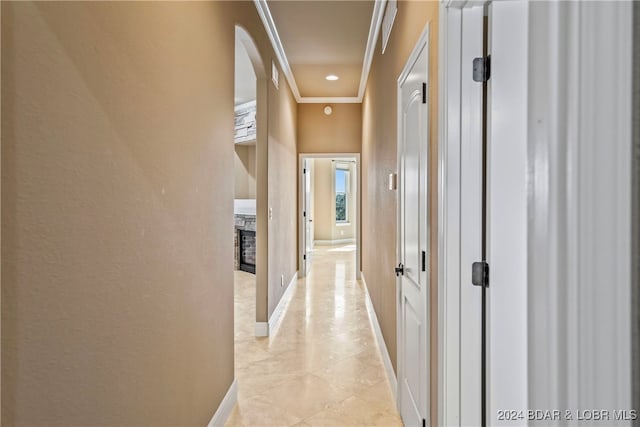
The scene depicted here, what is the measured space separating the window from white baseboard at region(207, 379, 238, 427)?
8974mm

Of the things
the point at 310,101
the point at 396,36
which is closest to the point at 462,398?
the point at 396,36

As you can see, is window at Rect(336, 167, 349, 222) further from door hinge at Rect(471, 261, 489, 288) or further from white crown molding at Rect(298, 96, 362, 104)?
door hinge at Rect(471, 261, 489, 288)

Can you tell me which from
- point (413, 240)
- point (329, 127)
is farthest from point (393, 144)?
point (329, 127)

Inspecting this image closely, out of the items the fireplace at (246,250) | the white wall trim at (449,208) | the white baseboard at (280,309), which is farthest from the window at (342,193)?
the white wall trim at (449,208)

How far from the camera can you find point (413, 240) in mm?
1890

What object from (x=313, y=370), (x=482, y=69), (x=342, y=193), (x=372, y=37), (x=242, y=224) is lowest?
(x=313, y=370)

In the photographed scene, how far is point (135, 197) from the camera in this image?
116 cm

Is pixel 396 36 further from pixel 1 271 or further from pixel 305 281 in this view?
pixel 305 281

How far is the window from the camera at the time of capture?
441 inches

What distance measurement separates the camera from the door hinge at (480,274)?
1.28m

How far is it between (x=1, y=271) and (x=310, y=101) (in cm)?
569

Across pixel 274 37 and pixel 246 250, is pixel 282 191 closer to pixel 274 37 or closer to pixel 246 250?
pixel 274 37

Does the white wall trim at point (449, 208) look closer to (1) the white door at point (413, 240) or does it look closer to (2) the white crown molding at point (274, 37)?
(1) the white door at point (413, 240)

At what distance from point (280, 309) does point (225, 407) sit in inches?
83.5
